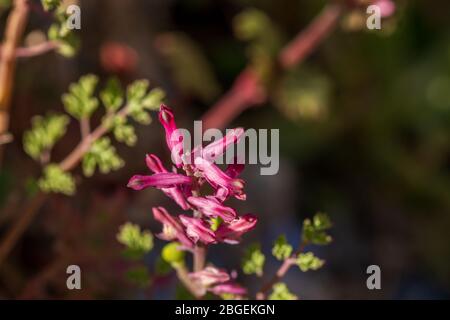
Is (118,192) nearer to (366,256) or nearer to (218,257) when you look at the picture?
(218,257)

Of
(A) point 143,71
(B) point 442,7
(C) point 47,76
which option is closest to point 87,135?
(C) point 47,76

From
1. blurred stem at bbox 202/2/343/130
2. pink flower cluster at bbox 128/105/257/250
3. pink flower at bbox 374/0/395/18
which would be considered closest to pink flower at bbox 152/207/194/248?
pink flower cluster at bbox 128/105/257/250

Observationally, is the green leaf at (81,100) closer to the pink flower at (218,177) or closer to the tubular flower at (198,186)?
the tubular flower at (198,186)

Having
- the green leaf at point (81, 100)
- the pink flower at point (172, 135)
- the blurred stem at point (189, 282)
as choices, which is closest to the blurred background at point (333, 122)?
the green leaf at point (81, 100)

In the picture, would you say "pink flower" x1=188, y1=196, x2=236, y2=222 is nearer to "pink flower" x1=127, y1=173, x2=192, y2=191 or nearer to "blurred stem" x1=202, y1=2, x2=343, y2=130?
"pink flower" x1=127, y1=173, x2=192, y2=191

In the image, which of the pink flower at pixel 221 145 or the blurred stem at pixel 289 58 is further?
the blurred stem at pixel 289 58
